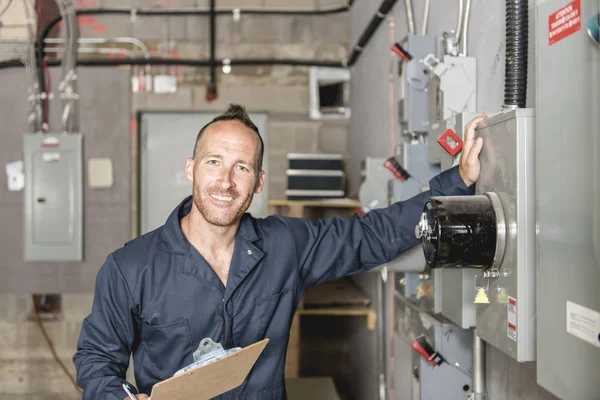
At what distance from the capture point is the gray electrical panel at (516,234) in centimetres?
98

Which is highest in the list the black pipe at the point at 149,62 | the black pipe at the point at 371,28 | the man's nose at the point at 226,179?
the black pipe at the point at 149,62

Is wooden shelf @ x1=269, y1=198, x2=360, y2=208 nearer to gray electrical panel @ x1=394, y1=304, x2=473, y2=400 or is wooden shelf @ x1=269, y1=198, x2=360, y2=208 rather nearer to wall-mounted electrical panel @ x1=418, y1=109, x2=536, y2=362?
gray electrical panel @ x1=394, y1=304, x2=473, y2=400

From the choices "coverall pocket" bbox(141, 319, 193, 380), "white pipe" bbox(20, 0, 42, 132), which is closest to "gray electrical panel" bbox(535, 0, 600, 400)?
"coverall pocket" bbox(141, 319, 193, 380)

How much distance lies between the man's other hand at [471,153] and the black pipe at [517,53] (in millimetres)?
92

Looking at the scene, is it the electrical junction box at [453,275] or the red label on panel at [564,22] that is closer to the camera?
the red label on panel at [564,22]

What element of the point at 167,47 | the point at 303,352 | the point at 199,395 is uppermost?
the point at 167,47

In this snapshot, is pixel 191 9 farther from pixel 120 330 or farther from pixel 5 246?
pixel 120 330

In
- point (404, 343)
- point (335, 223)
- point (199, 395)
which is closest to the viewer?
point (199, 395)

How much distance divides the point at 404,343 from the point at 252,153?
1144mm

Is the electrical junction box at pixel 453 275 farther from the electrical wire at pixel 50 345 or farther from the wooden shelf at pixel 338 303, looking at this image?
A: the electrical wire at pixel 50 345

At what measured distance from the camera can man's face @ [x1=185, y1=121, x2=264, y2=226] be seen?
149 cm

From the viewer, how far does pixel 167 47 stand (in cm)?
364

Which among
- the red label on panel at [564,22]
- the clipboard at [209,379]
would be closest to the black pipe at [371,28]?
the red label on panel at [564,22]

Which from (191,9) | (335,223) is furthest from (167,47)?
(335,223)
